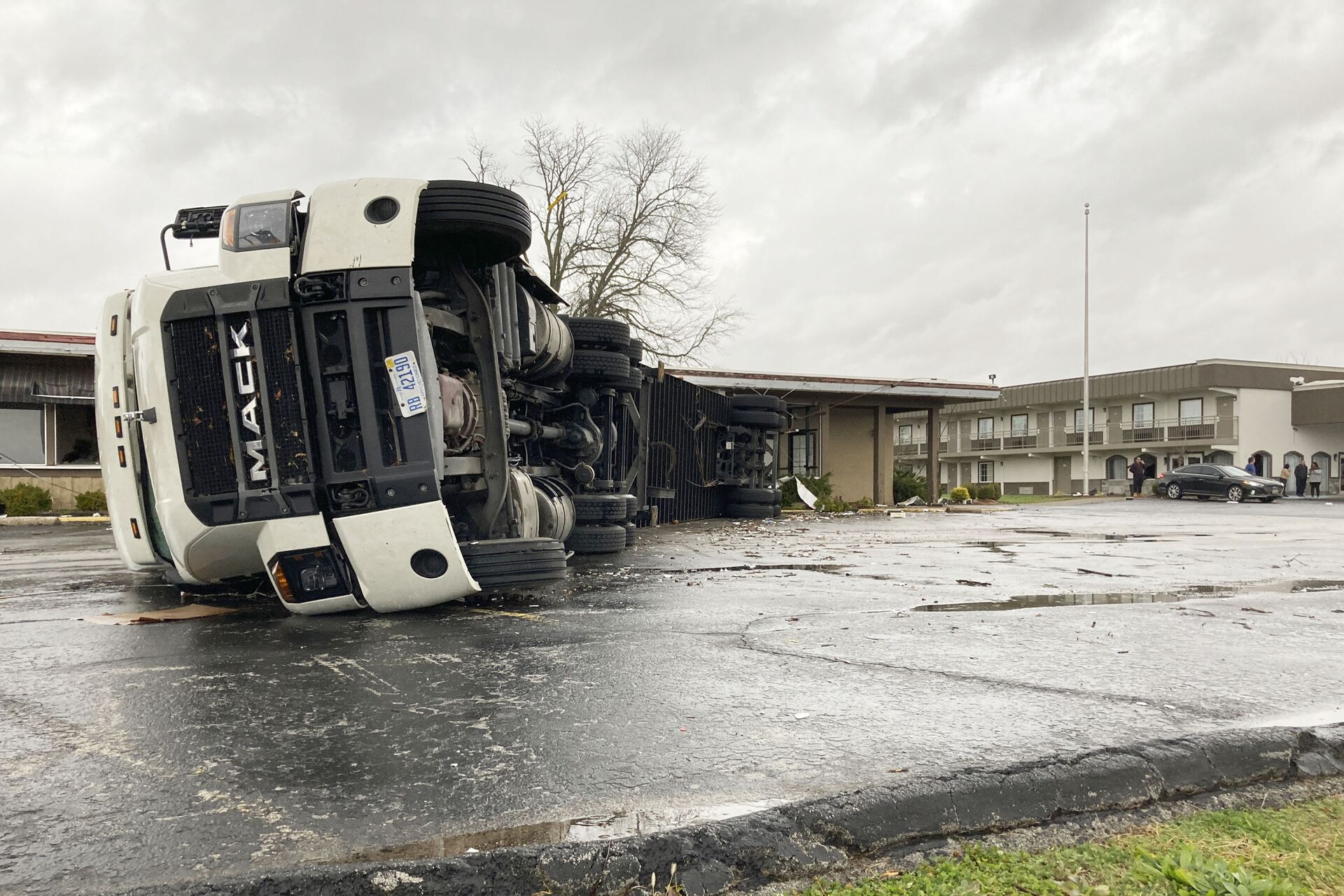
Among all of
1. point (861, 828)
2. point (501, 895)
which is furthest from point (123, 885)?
point (861, 828)

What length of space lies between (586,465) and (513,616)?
4.66 metres

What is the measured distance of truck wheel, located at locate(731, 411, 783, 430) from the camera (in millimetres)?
17891

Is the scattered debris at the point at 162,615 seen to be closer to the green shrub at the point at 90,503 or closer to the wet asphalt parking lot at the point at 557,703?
the wet asphalt parking lot at the point at 557,703

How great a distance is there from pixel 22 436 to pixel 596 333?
20.7m

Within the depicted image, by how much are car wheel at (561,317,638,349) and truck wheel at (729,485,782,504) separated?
8521 millimetres

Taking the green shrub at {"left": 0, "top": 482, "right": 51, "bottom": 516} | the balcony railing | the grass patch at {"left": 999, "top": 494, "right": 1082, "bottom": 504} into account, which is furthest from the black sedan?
the green shrub at {"left": 0, "top": 482, "right": 51, "bottom": 516}

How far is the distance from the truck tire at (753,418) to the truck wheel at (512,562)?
12453mm

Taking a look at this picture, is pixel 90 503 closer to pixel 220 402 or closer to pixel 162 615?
pixel 162 615

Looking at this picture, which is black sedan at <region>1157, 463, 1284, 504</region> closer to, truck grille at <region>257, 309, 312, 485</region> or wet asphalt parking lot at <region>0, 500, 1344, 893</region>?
wet asphalt parking lot at <region>0, 500, 1344, 893</region>

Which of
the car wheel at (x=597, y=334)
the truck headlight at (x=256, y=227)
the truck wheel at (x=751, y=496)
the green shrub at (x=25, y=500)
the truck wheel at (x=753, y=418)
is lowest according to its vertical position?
the truck wheel at (x=751, y=496)

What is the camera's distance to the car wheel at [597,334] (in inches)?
391

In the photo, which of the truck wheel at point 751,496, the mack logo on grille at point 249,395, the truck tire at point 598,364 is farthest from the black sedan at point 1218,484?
the mack logo on grille at point 249,395

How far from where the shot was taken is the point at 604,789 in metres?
2.26

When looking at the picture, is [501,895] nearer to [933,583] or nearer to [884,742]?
[884,742]
